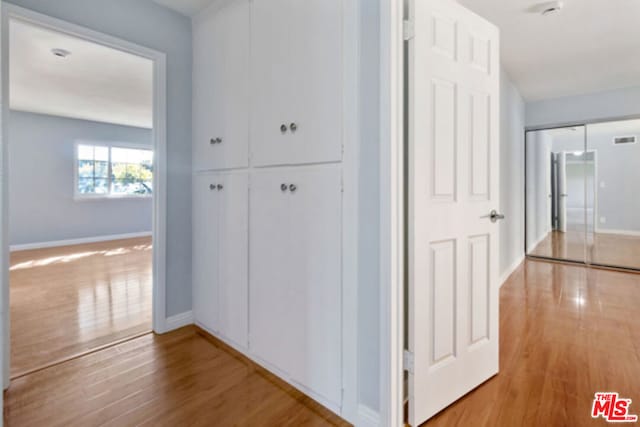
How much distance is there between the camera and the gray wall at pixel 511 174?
3525mm

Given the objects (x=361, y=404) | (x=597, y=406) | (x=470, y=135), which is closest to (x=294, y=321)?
(x=361, y=404)

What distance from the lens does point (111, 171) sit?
6699 mm

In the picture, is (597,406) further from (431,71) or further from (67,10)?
(67,10)

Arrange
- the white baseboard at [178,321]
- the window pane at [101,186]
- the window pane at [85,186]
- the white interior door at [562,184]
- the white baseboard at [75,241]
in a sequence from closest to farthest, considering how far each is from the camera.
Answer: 1. the white baseboard at [178,321]
2. the white baseboard at [75,241]
3. the white interior door at [562,184]
4. the window pane at [85,186]
5. the window pane at [101,186]

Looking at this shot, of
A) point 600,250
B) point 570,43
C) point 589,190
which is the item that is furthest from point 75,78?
point 600,250

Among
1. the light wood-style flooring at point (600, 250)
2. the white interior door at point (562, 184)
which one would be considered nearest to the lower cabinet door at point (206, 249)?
the light wood-style flooring at point (600, 250)

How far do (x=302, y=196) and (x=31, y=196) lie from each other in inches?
253

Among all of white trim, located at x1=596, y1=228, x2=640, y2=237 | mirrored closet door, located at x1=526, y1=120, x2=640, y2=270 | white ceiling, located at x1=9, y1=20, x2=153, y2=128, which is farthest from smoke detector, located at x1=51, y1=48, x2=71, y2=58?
Result: white trim, located at x1=596, y1=228, x2=640, y2=237

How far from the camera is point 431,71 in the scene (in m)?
1.46

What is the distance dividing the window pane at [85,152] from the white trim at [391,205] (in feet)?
22.9

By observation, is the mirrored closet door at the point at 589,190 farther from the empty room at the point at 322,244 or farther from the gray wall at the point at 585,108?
the empty room at the point at 322,244

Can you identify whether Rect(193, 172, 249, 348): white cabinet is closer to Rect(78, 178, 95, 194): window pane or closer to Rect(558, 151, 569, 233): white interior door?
Rect(78, 178, 95, 194): window pane

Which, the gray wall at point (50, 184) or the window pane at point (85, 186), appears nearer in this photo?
the gray wall at point (50, 184)

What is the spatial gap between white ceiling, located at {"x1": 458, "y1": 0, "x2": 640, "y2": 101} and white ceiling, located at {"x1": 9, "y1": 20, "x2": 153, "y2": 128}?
3.37 m
